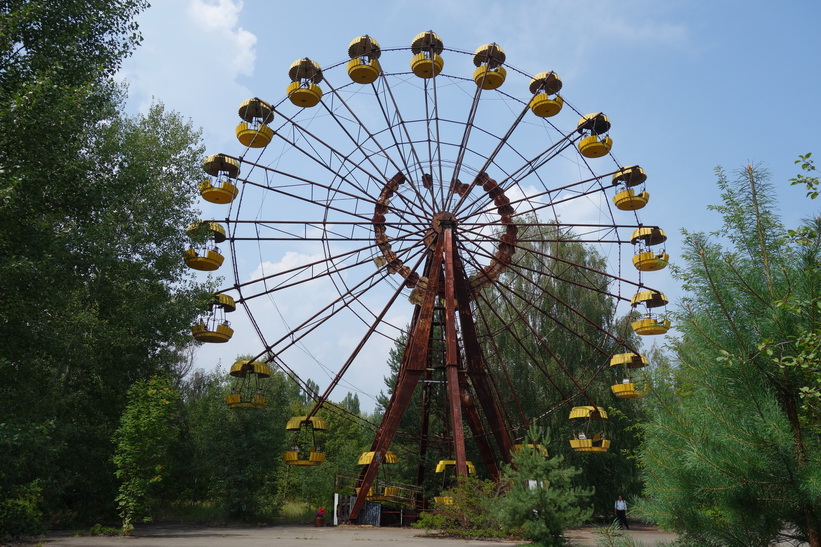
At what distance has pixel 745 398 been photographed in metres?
3.51

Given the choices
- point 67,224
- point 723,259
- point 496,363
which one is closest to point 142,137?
point 67,224

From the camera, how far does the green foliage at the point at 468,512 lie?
14323mm

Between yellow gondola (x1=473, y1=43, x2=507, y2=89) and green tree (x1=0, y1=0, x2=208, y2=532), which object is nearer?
green tree (x1=0, y1=0, x2=208, y2=532)

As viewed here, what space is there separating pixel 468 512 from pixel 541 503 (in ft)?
16.3

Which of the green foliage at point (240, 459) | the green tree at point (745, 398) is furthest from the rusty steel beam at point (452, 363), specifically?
the green tree at point (745, 398)

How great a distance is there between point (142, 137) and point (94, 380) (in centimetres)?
944

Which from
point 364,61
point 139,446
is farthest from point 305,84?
point 139,446

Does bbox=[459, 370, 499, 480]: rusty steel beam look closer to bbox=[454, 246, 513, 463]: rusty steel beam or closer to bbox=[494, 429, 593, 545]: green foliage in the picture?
bbox=[454, 246, 513, 463]: rusty steel beam

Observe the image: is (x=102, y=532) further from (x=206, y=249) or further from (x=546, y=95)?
(x=546, y=95)

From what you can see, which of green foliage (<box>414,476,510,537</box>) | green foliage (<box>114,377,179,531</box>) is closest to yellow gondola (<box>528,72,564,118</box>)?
green foliage (<box>414,476,510,537</box>)

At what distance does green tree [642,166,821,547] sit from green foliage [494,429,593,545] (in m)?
6.43

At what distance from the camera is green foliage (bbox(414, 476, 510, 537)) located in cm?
1432

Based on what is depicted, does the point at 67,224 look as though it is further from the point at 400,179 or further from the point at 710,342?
the point at 710,342

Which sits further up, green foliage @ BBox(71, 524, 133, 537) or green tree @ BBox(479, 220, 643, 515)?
green tree @ BBox(479, 220, 643, 515)
